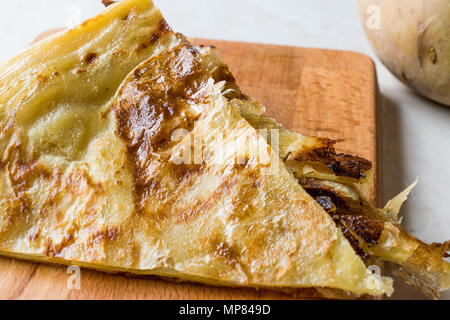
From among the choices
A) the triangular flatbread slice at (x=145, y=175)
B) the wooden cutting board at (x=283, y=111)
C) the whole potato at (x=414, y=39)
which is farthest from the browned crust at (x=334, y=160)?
the whole potato at (x=414, y=39)

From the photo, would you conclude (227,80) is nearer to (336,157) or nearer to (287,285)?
(336,157)

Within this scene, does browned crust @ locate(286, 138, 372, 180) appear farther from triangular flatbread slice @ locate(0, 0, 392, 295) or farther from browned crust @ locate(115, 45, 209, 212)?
browned crust @ locate(115, 45, 209, 212)

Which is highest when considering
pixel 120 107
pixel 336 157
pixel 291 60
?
pixel 120 107

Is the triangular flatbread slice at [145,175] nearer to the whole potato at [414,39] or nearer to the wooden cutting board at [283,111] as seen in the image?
the wooden cutting board at [283,111]

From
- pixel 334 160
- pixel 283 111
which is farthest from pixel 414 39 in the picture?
pixel 334 160

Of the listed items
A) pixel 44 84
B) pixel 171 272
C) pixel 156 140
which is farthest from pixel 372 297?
pixel 44 84

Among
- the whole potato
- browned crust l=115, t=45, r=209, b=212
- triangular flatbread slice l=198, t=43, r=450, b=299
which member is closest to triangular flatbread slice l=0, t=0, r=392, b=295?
browned crust l=115, t=45, r=209, b=212

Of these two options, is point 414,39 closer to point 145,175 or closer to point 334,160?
point 334,160
